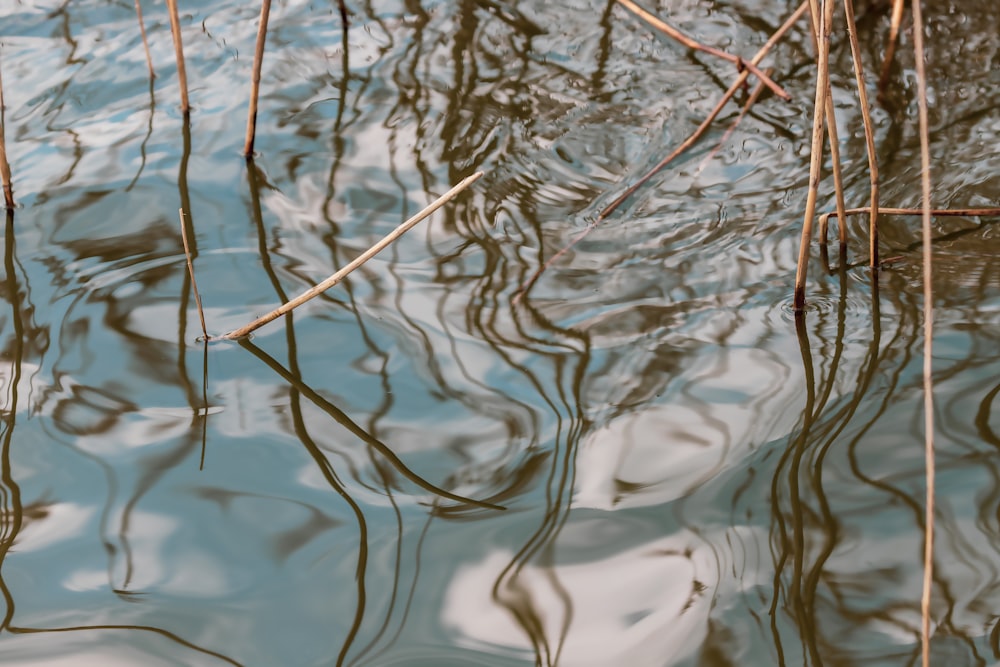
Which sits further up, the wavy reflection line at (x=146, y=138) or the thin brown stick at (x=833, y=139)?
the wavy reflection line at (x=146, y=138)

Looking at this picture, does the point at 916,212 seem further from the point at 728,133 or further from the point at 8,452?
the point at 8,452

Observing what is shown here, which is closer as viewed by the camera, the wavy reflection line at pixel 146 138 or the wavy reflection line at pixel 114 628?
the wavy reflection line at pixel 114 628

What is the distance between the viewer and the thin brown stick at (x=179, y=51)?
1.85 meters

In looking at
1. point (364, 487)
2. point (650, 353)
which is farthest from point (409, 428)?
point (650, 353)

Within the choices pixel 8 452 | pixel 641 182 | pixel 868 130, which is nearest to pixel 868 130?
pixel 868 130

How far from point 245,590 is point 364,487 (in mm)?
198

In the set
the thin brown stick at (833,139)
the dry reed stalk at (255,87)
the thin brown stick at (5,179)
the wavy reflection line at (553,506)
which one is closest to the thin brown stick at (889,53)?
the thin brown stick at (833,139)

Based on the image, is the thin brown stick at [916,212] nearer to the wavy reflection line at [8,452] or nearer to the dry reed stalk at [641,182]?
the dry reed stalk at [641,182]

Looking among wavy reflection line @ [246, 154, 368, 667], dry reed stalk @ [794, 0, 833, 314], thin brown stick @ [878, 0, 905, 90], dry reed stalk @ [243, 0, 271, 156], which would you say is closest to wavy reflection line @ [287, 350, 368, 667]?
wavy reflection line @ [246, 154, 368, 667]

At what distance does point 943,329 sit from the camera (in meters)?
1.41

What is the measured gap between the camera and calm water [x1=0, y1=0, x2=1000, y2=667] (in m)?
1.09

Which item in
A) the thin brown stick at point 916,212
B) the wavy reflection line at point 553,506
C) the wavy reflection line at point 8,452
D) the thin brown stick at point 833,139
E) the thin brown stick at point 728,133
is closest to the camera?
the wavy reflection line at point 553,506

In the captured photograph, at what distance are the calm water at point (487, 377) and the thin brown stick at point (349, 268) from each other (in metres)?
0.05

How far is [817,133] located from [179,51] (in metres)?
1.26
